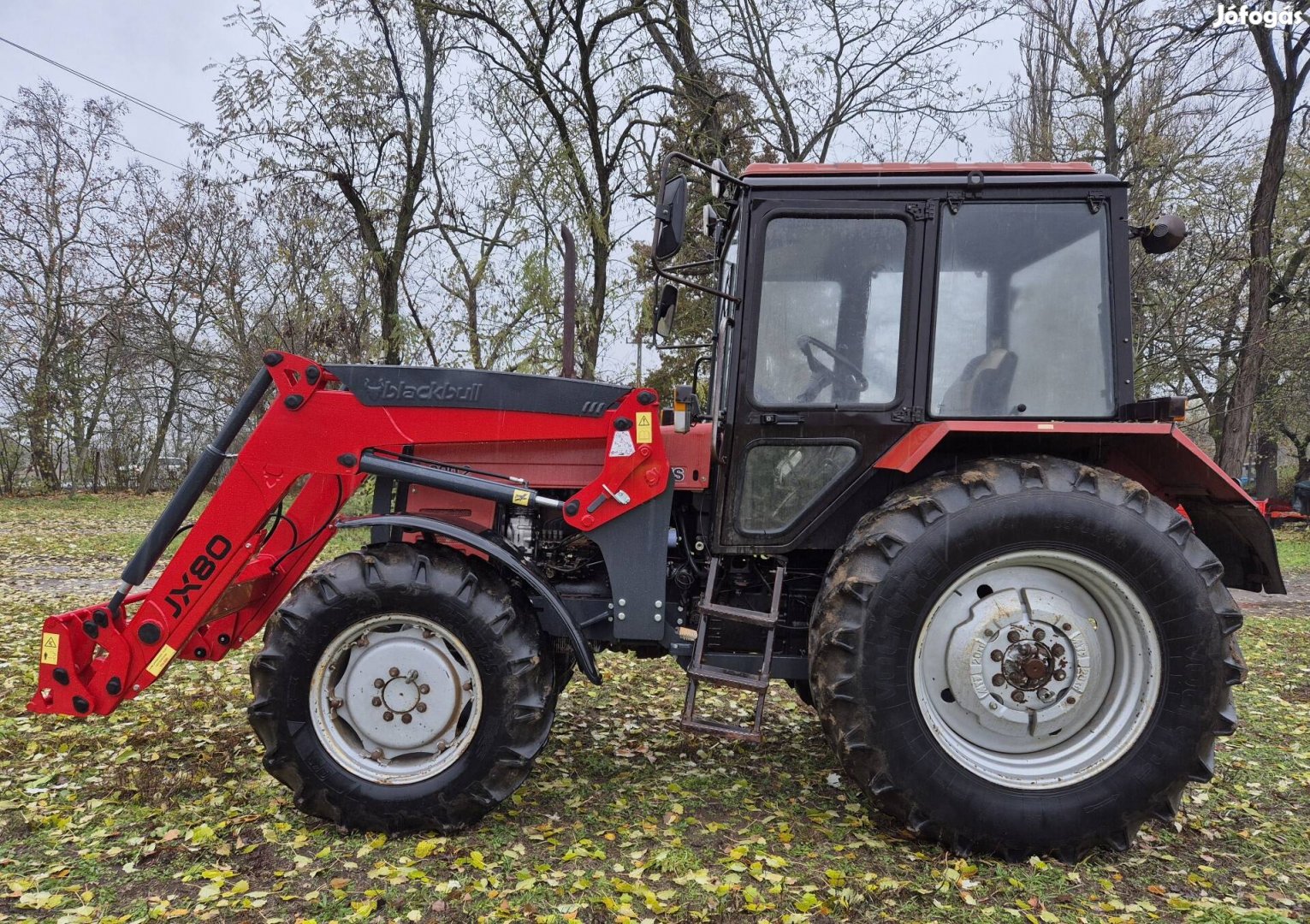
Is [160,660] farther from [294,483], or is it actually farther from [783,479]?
[783,479]

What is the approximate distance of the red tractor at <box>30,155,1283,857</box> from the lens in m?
3.06

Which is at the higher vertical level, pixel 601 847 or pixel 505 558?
pixel 505 558

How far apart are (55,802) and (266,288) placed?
59.2 feet

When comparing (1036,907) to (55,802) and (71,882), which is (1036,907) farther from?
(55,802)

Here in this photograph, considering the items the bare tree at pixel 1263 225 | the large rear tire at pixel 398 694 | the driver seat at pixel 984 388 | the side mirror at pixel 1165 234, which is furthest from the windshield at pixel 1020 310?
the bare tree at pixel 1263 225

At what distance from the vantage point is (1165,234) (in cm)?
338

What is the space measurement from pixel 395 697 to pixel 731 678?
1301mm

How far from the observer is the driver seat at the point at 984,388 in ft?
11.1

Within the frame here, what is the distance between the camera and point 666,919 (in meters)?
2.66

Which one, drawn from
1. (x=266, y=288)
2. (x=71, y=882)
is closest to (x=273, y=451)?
(x=71, y=882)

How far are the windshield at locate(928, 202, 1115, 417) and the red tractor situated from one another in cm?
1

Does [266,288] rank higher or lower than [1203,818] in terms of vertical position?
higher

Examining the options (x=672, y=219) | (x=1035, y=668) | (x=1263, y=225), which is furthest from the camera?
(x=1263, y=225)

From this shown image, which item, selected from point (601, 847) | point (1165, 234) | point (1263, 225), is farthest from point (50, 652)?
point (1263, 225)
